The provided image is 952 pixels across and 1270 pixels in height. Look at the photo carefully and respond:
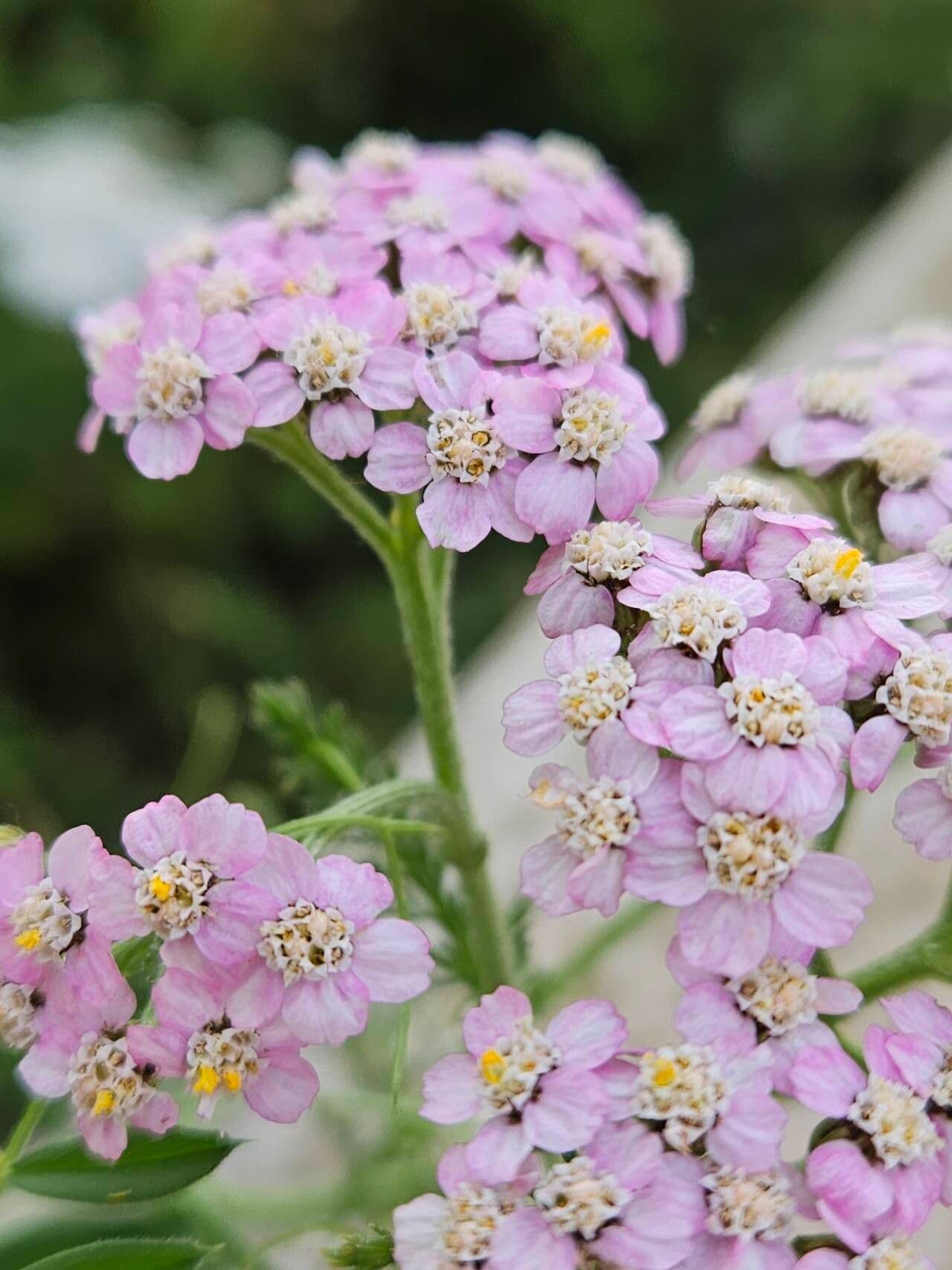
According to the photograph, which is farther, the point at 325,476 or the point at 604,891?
the point at 325,476

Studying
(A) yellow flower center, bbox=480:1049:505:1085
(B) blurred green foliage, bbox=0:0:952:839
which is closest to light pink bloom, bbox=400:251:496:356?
(A) yellow flower center, bbox=480:1049:505:1085

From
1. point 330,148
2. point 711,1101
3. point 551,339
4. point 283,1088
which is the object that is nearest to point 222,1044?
point 283,1088

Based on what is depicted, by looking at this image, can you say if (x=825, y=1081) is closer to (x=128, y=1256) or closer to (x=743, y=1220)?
(x=743, y=1220)

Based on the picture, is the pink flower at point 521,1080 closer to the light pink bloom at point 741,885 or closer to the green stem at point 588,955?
the light pink bloom at point 741,885

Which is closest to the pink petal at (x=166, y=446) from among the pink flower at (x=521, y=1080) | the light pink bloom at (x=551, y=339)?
the light pink bloom at (x=551, y=339)

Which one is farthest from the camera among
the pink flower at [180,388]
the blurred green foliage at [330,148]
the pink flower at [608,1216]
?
the blurred green foliage at [330,148]
